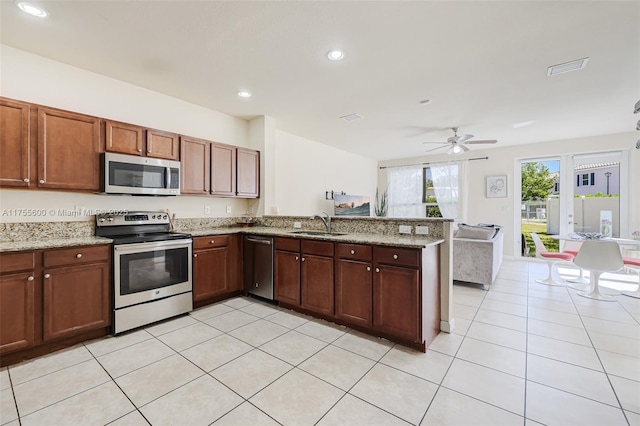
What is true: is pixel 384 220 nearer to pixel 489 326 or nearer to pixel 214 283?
pixel 489 326

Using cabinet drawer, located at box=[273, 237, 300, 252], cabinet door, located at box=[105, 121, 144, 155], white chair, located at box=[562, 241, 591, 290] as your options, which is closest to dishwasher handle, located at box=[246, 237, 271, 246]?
cabinet drawer, located at box=[273, 237, 300, 252]

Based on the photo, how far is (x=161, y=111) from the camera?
11.4 feet

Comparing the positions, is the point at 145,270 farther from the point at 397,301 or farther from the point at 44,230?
the point at 397,301

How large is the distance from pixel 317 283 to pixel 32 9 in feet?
10.5

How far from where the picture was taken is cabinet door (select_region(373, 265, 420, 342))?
7.59 feet

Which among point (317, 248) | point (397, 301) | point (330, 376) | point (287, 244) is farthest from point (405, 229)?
point (330, 376)

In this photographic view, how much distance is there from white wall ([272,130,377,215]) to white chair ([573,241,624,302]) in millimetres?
4333

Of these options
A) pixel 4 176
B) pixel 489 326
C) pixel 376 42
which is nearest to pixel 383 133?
pixel 376 42

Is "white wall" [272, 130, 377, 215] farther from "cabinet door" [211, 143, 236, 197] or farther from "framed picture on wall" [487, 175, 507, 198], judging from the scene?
"framed picture on wall" [487, 175, 507, 198]

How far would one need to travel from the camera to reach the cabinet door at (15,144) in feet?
7.42

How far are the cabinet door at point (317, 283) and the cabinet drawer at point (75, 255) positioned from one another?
74.5 inches

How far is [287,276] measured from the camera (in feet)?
10.6

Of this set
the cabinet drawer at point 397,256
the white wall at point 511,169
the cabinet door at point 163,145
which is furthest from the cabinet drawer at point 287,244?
the white wall at point 511,169

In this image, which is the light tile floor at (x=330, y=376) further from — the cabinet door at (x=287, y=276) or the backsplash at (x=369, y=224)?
the backsplash at (x=369, y=224)
